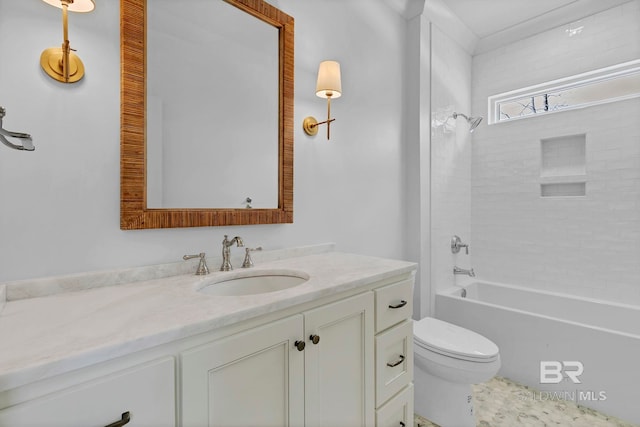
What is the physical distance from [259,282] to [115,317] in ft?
2.02

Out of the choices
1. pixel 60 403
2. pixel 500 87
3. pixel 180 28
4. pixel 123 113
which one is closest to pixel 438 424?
pixel 60 403

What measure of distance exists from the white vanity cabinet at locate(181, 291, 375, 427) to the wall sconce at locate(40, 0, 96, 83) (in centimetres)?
94

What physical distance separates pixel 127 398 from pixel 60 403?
109 millimetres

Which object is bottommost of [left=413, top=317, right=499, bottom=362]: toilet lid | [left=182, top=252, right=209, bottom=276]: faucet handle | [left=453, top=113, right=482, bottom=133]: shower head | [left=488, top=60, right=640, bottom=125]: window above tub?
[left=413, top=317, right=499, bottom=362]: toilet lid

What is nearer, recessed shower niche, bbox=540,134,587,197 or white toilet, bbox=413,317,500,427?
white toilet, bbox=413,317,500,427

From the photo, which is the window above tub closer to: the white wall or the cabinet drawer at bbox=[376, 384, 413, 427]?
the white wall

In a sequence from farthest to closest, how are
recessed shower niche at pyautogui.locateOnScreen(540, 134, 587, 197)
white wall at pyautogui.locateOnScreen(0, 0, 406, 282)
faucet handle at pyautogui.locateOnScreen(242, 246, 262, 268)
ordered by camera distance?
recessed shower niche at pyautogui.locateOnScreen(540, 134, 587, 197) < faucet handle at pyautogui.locateOnScreen(242, 246, 262, 268) < white wall at pyautogui.locateOnScreen(0, 0, 406, 282)

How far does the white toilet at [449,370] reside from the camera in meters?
1.57

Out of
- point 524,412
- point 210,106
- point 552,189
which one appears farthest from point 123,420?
point 552,189

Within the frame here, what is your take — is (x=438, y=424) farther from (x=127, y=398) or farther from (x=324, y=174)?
(x=127, y=398)

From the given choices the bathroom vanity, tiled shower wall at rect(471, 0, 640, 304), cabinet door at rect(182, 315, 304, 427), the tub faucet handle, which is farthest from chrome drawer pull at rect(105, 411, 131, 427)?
tiled shower wall at rect(471, 0, 640, 304)

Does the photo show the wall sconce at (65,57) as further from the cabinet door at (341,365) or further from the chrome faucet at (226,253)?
the cabinet door at (341,365)

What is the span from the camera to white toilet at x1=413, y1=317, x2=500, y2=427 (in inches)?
61.9

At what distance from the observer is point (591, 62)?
2.43 metres
